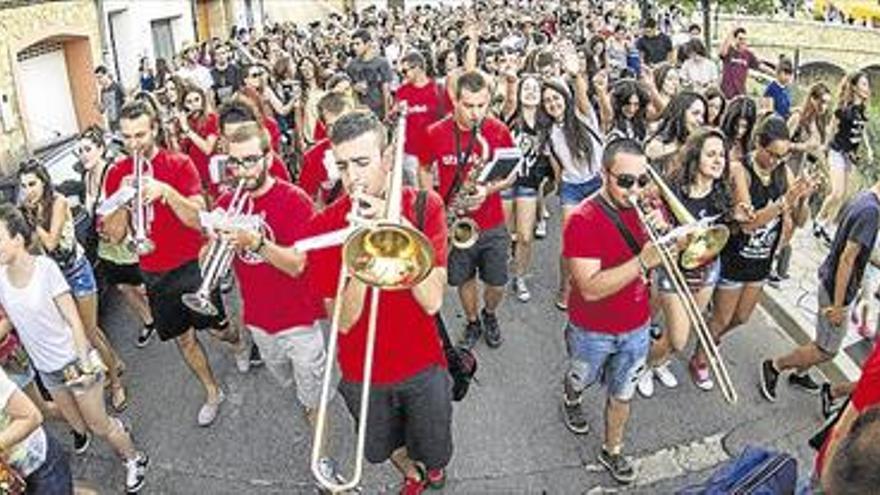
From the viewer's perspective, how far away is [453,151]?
5.77m

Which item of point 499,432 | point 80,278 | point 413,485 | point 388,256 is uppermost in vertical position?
point 388,256

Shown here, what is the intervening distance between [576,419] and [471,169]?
1.73 m

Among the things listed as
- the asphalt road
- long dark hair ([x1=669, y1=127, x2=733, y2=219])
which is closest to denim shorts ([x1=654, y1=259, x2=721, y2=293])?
long dark hair ([x1=669, y1=127, x2=733, y2=219])

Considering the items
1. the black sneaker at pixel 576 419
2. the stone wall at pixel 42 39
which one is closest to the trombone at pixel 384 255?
the black sneaker at pixel 576 419

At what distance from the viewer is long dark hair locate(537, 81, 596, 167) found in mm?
6590

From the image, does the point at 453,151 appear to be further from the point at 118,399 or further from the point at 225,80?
the point at 225,80

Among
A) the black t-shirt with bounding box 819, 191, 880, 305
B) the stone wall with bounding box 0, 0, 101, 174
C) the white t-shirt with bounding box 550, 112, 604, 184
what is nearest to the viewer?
the black t-shirt with bounding box 819, 191, 880, 305

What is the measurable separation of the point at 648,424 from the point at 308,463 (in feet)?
6.88

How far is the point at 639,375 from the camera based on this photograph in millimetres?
4645

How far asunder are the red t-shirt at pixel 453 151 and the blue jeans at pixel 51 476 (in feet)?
9.36

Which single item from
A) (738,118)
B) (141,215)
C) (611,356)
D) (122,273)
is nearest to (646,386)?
(611,356)

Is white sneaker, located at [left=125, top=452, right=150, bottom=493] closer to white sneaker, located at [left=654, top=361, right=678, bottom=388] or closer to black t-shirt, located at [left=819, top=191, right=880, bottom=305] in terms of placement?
white sneaker, located at [left=654, top=361, right=678, bottom=388]

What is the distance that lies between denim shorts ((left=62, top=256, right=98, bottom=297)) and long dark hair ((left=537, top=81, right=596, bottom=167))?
11.3 ft

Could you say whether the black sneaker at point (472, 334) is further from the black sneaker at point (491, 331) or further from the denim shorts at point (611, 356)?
the denim shorts at point (611, 356)
